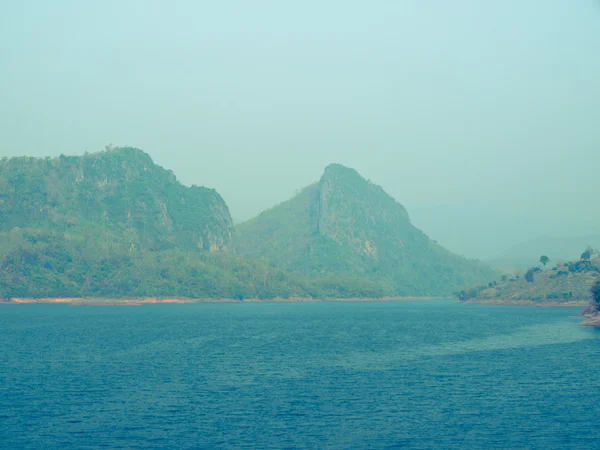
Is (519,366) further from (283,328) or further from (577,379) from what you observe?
(283,328)

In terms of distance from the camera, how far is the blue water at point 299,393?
5959 cm

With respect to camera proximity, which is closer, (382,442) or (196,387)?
(382,442)

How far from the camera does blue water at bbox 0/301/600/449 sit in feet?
196

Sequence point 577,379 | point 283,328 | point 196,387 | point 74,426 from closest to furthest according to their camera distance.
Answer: point 74,426 < point 196,387 < point 577,379 < point 283,328

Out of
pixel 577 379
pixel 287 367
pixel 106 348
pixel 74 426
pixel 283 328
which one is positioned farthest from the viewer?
pixel 283 328

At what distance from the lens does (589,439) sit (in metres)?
58.9

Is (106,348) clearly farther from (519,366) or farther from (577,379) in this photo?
(577,379)

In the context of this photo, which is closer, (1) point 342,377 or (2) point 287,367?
(1) point 342,377

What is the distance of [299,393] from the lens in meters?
80.4

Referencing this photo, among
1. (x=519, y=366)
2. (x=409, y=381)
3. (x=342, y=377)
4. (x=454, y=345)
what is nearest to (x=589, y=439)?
(x=409, y=381)

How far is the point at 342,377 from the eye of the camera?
306 feet

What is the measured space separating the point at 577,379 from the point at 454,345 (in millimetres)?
47246

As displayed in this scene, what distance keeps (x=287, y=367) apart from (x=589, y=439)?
172ft

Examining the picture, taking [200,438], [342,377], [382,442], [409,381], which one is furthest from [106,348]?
[382,442]
